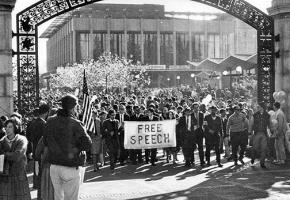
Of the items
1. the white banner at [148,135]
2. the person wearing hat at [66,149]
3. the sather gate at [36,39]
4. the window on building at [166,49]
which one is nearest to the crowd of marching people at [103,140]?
the person wearing hat at [66,149]

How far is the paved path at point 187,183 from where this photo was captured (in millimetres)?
10109

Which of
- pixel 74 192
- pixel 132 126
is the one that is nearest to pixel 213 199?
pixel 74 192

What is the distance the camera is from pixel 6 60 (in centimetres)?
1365

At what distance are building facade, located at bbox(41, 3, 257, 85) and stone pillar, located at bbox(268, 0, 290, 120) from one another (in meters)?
67.4

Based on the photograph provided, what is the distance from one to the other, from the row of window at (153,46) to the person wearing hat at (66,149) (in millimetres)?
75373

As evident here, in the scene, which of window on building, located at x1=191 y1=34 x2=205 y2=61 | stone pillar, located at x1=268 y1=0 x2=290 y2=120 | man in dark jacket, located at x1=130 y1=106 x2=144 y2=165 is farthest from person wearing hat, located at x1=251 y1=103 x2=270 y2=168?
window on building, located at x1=191 y1=34 x2=205 y2=61

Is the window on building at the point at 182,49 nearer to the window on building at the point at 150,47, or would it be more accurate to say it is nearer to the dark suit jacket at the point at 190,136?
the window on building at the point at 150,47

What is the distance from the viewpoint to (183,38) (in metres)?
87.4

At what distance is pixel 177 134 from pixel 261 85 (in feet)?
10.6

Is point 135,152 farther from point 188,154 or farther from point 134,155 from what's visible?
point 188,154

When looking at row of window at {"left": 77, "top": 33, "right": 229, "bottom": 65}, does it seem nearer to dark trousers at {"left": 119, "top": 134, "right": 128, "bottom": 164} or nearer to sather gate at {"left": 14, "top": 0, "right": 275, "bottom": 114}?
sather gate at {"left": 14, "top": 0, "right": 275, "bottom": 114}

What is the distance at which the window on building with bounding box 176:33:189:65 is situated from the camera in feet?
287

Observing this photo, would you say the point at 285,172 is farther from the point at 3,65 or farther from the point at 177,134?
the point at 3,65

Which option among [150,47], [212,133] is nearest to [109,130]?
[212,133]
